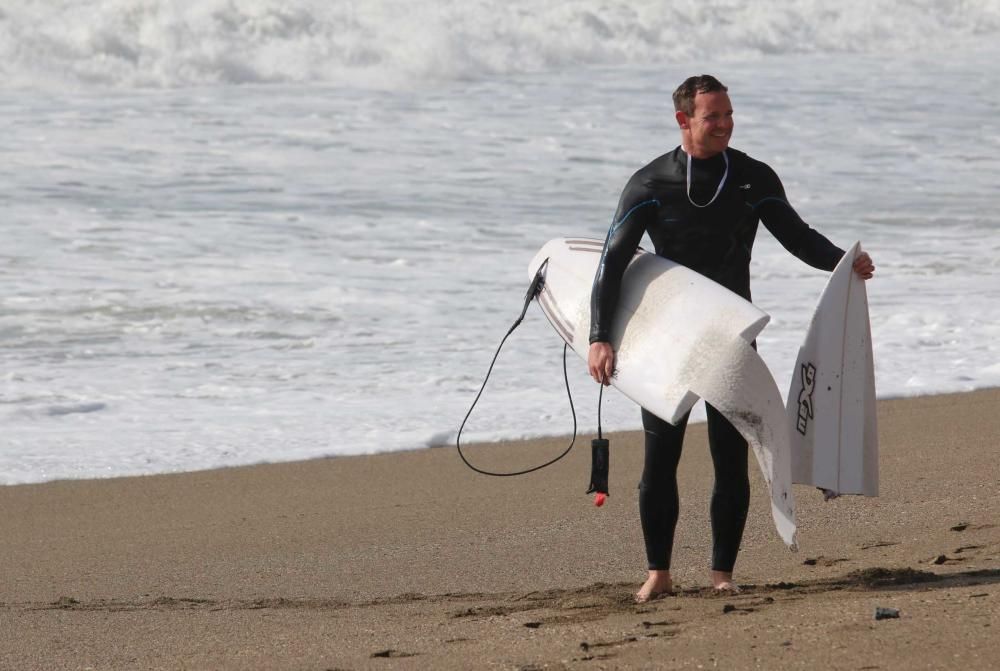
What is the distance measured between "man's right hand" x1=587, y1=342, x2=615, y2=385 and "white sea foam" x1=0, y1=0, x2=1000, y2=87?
13831 mm

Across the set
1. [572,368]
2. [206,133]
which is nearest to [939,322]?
[572,368]

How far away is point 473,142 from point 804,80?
6.61 metres

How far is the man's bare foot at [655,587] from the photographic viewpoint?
3529mm

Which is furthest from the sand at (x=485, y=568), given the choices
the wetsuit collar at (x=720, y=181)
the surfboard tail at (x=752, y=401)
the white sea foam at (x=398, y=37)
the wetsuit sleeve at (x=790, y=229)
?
the white sea foam at (x=398, y=37)

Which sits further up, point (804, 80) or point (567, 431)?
point (804, 80)

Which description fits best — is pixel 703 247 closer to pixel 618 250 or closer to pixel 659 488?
pixel 618 250

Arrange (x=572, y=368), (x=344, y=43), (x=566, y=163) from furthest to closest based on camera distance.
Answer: (x=344, y=43) → (x=566, y=163) → (x=572, y=368)

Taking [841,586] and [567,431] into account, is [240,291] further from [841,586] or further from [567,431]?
[841,586]

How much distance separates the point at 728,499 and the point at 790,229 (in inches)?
28.3

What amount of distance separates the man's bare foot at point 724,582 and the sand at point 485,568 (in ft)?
0.11

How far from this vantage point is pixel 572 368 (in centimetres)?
684

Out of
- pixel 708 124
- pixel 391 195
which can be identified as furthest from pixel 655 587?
pixel 391 195

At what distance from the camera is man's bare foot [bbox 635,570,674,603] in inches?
139

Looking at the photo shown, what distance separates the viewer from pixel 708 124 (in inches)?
131
